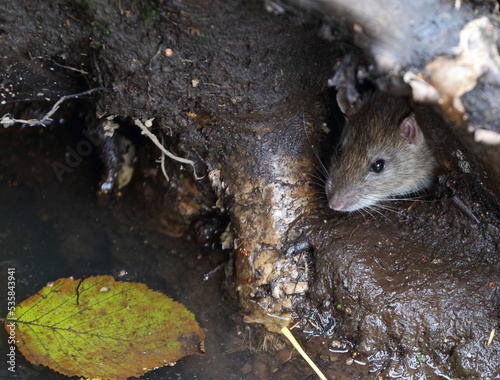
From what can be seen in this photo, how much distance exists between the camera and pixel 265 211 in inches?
140

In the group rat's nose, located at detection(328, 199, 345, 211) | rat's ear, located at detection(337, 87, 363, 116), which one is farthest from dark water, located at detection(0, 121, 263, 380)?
rat's ear, located at detection(337, 87, 363, 116)

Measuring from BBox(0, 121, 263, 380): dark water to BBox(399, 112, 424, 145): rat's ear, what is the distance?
1.52 meters

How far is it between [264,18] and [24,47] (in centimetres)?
164

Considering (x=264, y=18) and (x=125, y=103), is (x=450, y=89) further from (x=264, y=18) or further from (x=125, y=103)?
(x=125, y=103)

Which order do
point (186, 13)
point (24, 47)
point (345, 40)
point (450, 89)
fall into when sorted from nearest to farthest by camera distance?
1. point (450, 89)
2. point (345, 40)
3. point (186, 13)
4. point (24, 47)

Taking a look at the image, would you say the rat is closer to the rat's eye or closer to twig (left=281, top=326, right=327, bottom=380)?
the rat's eye

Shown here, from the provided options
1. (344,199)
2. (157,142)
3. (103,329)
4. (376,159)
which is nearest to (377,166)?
(376,159)

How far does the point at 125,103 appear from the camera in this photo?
3.28 m

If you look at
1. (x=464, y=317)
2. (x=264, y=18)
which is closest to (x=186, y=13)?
(x=264, y=18)

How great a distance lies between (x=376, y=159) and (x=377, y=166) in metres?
0.05

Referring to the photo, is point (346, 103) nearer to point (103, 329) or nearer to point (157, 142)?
point (157, 142)

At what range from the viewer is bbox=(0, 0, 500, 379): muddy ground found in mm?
2918

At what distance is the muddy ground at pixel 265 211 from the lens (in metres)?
2.92

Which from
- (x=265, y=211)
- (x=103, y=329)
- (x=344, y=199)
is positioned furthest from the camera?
(x=265, y=211)
